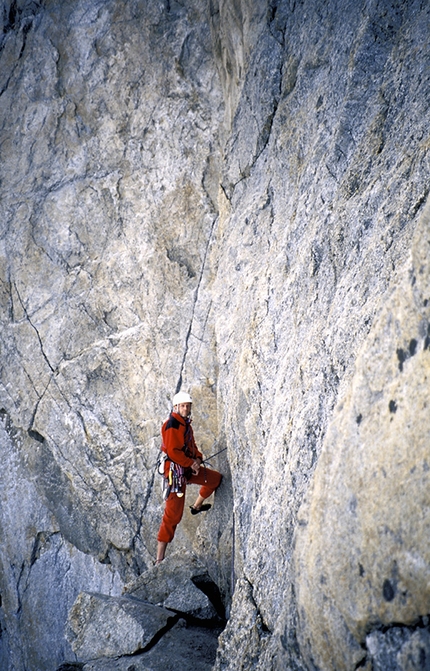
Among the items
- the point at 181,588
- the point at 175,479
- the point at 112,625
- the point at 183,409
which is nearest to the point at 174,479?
the point at 175,479

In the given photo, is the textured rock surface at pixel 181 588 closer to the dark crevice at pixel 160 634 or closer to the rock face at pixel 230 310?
the rock face at pixel 230 310

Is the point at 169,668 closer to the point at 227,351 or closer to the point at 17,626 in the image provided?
the point at 227,351

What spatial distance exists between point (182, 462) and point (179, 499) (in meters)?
0.73

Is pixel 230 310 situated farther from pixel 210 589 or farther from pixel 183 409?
pixel 210 589

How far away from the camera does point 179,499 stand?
8.65 m

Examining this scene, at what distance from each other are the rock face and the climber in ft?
0.80

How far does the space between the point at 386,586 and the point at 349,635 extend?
468 millimetres

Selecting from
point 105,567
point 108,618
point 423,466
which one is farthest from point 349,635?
point 105,567

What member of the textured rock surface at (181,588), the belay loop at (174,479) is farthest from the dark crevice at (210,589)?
the belay loop at (174,479)

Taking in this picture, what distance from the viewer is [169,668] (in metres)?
6.20

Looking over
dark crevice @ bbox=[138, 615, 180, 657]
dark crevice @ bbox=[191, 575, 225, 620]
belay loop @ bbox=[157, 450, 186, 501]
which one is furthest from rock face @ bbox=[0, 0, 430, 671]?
→ belay loop @ bbox=[157, 450, 186, 501]

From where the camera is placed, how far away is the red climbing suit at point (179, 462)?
27.2ft

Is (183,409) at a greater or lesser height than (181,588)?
greater

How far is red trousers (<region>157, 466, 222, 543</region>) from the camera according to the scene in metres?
8.45
